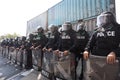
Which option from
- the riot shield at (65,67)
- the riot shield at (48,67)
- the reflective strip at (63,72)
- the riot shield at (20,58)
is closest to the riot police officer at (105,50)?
the riot shield at (65,67)

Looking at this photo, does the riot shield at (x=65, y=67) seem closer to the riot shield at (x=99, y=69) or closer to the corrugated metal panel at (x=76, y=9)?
the riot shield at (x=99, y=69)

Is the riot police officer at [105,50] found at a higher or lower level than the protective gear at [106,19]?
lower

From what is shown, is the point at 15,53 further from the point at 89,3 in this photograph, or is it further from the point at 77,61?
the point at 77,61

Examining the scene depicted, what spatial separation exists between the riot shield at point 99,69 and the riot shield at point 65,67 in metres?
1.05

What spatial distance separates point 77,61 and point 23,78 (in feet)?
9.56

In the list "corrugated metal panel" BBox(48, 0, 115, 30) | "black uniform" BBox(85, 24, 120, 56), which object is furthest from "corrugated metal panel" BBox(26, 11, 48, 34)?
"black uniform" BBox(85, 24, 120, 56)

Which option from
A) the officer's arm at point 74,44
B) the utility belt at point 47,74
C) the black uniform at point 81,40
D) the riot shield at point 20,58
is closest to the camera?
the officer's arm at point 74,44

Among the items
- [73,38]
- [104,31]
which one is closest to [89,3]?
[73,38]

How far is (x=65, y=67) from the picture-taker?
232 inches

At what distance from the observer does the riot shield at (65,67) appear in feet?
19.1

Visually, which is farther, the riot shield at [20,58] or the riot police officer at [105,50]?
the riot shield at [20,58]

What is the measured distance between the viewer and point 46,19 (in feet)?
56.9

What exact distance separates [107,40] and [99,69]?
697mm

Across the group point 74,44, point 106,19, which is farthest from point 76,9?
point 106,19
